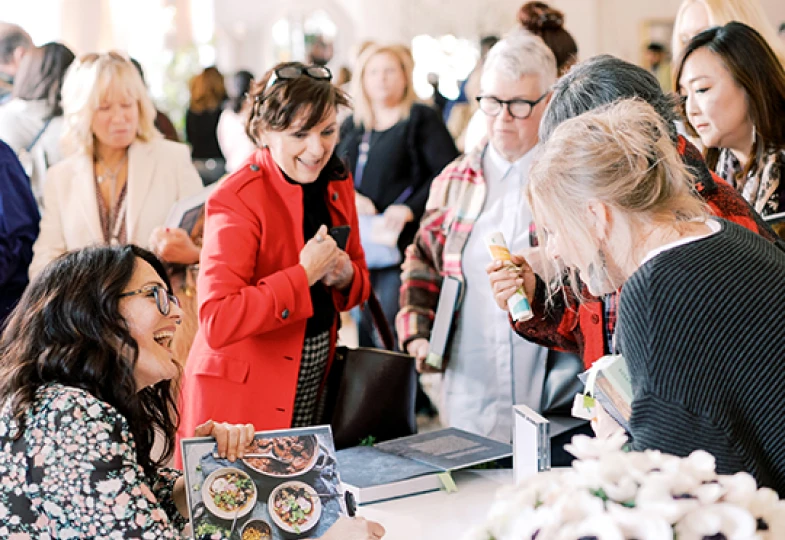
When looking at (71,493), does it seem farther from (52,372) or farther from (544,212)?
(544,212)

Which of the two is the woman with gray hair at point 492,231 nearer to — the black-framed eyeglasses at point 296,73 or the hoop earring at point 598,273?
the black-framed eyeglasses at point 296,73

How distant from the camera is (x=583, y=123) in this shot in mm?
1567

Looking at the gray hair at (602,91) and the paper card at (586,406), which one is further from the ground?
the gray hair at (602,91)

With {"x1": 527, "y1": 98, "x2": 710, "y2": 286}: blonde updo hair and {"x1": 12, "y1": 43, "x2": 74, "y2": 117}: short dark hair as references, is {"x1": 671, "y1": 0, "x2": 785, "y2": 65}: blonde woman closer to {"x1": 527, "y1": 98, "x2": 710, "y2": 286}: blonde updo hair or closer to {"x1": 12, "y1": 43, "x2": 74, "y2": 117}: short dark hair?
{"x1": 527, "y1": 98, "x2": 710, "y2": 286}: blonde updo hair

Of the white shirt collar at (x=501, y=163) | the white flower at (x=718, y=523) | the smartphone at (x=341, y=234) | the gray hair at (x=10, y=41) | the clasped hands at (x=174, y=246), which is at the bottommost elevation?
the clasped hands at (x=174, y=246)

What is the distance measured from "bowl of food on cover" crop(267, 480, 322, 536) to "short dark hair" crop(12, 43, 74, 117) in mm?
2600

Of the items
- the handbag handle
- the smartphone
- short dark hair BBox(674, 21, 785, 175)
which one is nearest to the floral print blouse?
the smartphone

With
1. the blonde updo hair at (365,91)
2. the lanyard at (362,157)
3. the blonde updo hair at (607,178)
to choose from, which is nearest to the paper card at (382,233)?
the lanyard at (362,157)

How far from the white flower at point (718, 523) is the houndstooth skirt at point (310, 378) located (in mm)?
1511

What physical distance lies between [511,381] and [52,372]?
Result: 1.40 metres

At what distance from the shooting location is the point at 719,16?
10.00 ft

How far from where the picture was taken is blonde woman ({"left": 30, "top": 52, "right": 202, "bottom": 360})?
3223 mm

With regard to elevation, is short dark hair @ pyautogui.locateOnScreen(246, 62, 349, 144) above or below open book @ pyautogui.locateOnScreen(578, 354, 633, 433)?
above

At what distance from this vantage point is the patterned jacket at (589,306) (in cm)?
196
